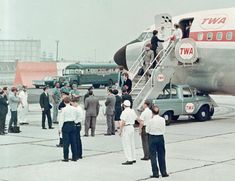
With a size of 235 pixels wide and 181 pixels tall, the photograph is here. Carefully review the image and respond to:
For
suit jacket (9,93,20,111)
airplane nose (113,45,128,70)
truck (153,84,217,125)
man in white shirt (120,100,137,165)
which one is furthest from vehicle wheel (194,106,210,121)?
man in white shirt (120,100,137,165)

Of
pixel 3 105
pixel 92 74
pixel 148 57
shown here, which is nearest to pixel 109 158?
pixel 3 105

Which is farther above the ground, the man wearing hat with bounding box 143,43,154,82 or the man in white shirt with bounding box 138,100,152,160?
the man wearing hat with bounding box 143,43,154,82

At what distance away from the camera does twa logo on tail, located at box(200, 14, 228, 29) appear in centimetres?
2509

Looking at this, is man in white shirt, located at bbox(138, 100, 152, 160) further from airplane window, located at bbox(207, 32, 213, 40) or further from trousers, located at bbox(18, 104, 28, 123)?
airplane window, located at bbox(207, 32, 213, 40)

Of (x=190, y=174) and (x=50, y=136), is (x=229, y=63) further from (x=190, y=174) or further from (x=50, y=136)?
(x=190, y=174)

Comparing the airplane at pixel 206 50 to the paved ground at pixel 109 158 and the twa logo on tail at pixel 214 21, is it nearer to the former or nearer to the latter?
the twa logo on tail at pixel 214 21

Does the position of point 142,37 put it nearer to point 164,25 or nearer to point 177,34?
point 164,25

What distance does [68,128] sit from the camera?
1472cm

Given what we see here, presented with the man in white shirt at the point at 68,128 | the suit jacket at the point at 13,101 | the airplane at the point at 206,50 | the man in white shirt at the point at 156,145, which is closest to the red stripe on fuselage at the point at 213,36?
the airplane at the point at 206,50

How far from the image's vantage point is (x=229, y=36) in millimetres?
24344

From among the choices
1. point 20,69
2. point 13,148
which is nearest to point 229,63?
point 13,148

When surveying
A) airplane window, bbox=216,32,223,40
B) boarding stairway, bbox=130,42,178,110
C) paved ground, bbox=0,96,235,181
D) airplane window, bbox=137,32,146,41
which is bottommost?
paved ground, bbox=0,96,235,181

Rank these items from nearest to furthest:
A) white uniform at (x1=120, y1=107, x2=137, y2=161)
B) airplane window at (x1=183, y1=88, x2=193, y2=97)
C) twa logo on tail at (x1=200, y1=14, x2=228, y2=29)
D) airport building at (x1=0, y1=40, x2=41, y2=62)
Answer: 1. white uniform at (x1=120, y1=107, x2=137, y2=161)
2. twa logo on tail at (x1=200, y1=14, x2=228, y2=29)
3. airplane window at (x1=183, y1=88, x2=193, y2=97)
4. airport building at (x1=0, y1=40, x2=41, y2=62)

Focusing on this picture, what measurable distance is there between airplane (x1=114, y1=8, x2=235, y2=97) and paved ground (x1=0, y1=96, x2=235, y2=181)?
3.24 m
